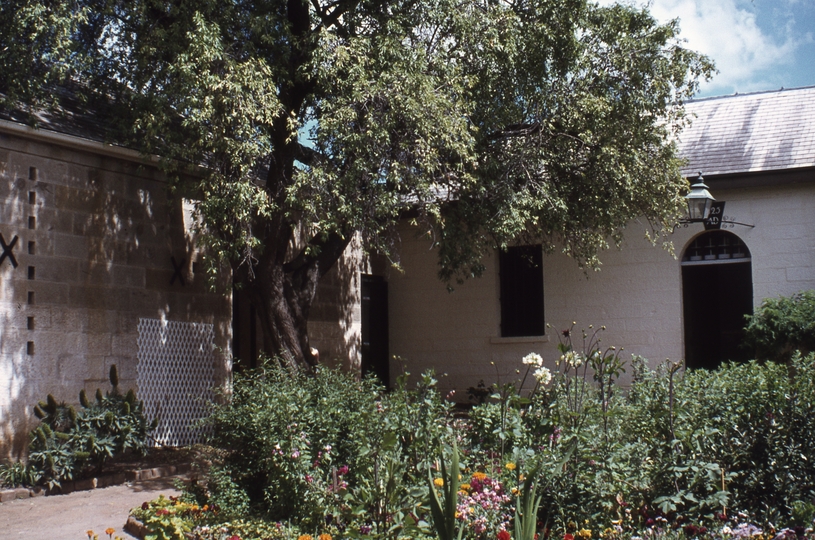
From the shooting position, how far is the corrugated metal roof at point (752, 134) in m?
12.5

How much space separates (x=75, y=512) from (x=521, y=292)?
9.38 meters

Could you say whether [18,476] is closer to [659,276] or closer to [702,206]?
[702,206]

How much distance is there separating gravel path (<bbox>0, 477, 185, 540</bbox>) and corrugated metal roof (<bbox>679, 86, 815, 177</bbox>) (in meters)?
8.85

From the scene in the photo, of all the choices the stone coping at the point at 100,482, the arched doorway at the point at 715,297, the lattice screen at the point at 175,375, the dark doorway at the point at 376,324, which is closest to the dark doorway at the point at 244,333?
the lattice screen at the point at 175,375

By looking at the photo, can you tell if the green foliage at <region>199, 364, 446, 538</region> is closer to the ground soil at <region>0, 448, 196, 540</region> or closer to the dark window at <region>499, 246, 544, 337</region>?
the ground soil at <region>0, 448, 196, 540</region>

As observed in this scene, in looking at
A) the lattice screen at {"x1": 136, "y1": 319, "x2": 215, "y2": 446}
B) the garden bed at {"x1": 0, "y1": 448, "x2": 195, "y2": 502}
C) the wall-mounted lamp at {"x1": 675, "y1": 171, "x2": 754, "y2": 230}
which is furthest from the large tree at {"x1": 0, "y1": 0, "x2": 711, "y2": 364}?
the garden bed at {"x1": 0, "y1": 448, "x2": 195, "y2": 502}

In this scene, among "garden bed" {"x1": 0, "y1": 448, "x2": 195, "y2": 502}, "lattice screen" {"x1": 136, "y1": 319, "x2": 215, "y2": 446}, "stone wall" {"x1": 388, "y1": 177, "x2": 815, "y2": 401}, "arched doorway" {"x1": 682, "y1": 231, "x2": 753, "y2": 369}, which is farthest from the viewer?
"arched doorway" {"x1": 682, "y1": 231, "x2": 753, "y2": 369}

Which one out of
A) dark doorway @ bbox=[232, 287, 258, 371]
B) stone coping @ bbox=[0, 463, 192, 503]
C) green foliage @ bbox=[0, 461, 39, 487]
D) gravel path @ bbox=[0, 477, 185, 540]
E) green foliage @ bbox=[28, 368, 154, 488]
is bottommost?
gravel path @ bbox=[0, 477, 185, 540]

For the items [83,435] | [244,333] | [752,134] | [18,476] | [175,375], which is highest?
[752,134]

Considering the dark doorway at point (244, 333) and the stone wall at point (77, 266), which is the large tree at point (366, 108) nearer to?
the stone wall at point (77, 266)

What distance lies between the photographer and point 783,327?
37.1 ft

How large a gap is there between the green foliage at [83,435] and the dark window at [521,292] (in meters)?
7.73

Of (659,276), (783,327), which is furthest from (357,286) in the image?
(783,327)

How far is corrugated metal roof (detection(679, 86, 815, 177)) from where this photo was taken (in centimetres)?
1249
